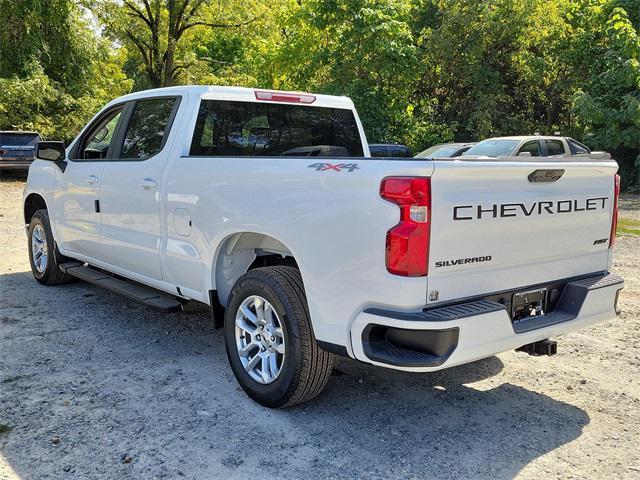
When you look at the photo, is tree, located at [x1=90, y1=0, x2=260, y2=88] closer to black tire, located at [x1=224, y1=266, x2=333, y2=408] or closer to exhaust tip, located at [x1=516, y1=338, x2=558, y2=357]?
black tire, located at [x1=224, y1=266, x2=333, y2=408]

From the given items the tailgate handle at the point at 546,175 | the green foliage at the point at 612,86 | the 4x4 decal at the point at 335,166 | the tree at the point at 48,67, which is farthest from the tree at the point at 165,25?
the tailgate handle at the point at 546,175

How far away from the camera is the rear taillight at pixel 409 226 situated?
294 centimetres

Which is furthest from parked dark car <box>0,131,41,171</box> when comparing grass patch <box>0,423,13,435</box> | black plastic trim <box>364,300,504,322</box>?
black plastic trim <box>364,300,504,322</box>

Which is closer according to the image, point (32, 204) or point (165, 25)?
point (32, 204)

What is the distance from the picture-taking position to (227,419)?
11.9ft

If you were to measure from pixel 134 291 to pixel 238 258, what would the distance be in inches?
48.1

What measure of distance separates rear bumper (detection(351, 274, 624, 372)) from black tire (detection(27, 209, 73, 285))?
14.6 ft

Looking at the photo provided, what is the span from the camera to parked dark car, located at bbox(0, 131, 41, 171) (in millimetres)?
19078

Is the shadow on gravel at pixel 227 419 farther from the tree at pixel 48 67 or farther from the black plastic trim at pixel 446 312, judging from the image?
the tree at pixel 48 67

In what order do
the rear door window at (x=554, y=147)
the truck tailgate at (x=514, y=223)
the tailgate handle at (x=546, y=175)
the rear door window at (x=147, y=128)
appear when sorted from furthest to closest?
the rear door window at (x=554, y=147), the rear door window at (x=147, y=128), the tailgate handle at (x=546, y=175), the truck tailgate at (x=514, y=223)

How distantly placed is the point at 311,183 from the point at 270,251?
2.50ft

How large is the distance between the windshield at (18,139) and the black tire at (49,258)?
45.2 feet

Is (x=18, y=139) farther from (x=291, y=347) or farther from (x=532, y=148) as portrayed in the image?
(x=291, y=347)

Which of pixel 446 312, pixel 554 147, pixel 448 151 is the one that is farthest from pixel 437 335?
pixel 448 151
